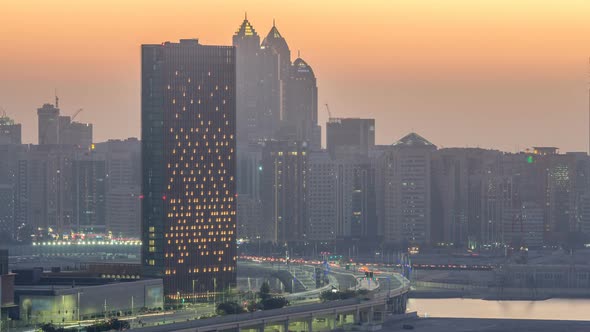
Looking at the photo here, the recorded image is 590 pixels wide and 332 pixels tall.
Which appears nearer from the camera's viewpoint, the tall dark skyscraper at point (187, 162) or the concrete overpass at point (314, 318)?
the concrete overpass at point (314, 318)

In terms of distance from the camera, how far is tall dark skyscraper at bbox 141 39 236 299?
488 feet

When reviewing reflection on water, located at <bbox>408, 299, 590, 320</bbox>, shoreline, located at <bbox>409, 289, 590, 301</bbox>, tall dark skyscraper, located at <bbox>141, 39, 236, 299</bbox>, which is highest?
tall dark skyscraper, located at <bbox>141, 39, 236, 299</bbox>

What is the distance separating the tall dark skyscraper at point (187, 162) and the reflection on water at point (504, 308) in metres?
17.0

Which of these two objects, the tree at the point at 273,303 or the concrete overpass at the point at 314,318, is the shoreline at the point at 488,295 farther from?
the tree at the point at 273,303

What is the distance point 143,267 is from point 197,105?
12.0 m

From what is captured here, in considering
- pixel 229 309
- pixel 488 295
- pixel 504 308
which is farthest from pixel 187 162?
pixel 488 295

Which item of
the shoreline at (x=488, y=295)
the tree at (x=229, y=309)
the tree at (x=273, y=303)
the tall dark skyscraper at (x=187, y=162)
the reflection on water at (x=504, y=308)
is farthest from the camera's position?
the shoreline at (x=488, y=295)

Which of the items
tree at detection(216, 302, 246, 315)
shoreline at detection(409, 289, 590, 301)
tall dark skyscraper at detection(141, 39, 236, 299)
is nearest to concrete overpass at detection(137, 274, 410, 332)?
tree at detection(216, 302, 246, 315)

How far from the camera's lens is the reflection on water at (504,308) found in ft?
526

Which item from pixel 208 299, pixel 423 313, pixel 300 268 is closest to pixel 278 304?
pixel 208 299

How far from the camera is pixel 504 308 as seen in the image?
171875 millimetres

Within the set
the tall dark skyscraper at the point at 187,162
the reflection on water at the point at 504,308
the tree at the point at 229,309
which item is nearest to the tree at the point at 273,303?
the tree at the point at 229,309

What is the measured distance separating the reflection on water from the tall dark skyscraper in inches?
669

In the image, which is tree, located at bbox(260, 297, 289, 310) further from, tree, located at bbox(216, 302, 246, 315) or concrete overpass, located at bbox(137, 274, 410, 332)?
tree, located at bbox(216, 302, 246, 315)
